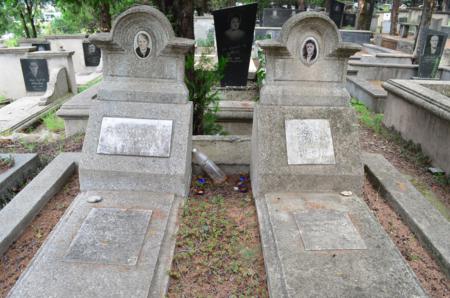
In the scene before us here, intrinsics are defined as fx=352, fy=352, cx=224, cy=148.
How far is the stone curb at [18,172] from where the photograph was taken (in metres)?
3.54

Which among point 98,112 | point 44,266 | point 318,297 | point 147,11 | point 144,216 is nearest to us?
point 318,297

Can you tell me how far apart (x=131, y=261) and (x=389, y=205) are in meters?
2.45

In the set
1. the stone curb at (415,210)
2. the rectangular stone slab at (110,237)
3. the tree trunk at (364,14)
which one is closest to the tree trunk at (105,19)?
the rectangular stone slab at (110,237)

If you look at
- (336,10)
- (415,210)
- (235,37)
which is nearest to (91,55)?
A: (235,37)

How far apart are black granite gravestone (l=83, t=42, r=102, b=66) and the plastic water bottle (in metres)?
11.1

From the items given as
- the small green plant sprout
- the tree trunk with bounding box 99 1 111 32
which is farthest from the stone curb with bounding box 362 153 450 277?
the tree trunk with bounding box 99 1 111 32

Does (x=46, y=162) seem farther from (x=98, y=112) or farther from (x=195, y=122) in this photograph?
(x=195, y=122)

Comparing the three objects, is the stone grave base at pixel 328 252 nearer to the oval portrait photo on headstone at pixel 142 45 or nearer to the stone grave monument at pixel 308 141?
the stone grave monument at pixel 308 141

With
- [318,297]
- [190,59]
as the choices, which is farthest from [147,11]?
[318,297]

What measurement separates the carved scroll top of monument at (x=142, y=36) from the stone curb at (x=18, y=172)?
5.35 feet

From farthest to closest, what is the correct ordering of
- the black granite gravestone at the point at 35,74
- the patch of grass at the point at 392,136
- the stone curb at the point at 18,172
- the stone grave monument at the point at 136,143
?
the black granite gravestone at the point at 35,74 → the patch of grass at the point at 392,136 → the stone curb at the point at 18,172 → the stone grave monument at the point at 136,143

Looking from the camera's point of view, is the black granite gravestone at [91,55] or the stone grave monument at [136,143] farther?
the black granite gravestone at [91,55]

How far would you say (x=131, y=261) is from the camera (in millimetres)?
2430

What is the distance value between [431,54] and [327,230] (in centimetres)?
906
